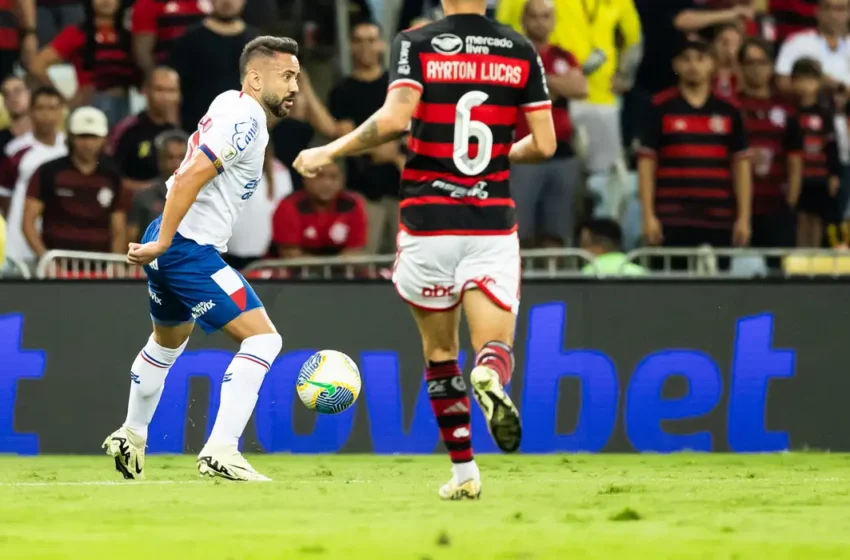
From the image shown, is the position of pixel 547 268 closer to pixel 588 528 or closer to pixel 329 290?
pixel 329 290

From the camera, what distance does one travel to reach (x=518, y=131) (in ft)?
45.0

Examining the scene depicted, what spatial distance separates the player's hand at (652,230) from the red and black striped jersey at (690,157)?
19cm

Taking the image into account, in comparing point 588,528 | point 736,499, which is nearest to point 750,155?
point 736,499

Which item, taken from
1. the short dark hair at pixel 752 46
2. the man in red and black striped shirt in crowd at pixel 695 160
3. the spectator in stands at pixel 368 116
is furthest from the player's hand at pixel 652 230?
the short dark hair at pixel 752 46

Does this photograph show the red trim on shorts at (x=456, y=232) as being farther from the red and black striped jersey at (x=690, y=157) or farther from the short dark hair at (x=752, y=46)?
the short dark hair at (x=752, y=46)

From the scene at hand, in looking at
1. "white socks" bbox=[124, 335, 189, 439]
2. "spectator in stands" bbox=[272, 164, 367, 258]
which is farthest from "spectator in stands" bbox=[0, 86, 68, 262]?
"white socks" bbox=[124, 335, 189, 439]

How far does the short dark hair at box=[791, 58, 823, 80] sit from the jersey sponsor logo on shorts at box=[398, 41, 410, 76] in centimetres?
872

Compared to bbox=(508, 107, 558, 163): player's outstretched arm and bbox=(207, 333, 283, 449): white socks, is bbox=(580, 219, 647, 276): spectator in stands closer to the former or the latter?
bbox=(207, 333, 283, 449): white socks

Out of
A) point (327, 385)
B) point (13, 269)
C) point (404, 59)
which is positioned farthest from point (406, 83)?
point (13, 269)

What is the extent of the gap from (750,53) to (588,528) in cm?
968

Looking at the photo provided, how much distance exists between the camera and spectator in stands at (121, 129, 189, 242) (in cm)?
1318

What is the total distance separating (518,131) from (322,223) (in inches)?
75.8

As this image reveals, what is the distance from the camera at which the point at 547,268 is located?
12.9 m

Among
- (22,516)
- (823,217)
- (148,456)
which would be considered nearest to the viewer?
(22,516)
